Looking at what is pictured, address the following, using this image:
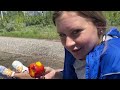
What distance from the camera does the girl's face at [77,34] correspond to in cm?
95

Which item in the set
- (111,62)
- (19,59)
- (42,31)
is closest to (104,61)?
(111,62)

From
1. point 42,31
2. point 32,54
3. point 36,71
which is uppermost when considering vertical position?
point 42,31

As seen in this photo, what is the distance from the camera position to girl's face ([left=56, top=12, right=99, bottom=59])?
948 mm

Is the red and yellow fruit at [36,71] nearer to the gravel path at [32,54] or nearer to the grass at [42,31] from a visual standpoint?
the grass at [42,31]

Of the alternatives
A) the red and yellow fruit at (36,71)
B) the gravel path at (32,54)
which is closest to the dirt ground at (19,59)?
the gravel path at (32,54)

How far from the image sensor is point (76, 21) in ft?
3.21

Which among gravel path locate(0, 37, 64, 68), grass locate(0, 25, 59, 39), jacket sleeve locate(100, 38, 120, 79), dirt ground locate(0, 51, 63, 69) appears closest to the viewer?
jacket sleeve locate(100, 38, 120, 79)

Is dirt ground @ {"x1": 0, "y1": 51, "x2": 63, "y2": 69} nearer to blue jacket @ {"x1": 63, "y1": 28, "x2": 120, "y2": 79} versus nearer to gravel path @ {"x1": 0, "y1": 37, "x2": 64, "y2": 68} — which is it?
gravel path @ {"x1": 0, "y1": 37, "x2": 64, "y2": 68}

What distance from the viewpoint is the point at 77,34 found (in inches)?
37.9

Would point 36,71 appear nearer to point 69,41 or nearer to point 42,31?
point 69,41

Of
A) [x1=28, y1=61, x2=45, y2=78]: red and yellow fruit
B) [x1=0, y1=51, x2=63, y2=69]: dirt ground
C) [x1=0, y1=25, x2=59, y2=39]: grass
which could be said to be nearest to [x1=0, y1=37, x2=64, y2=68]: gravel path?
[x1=0, y1=51, x2=63, y2=69]: dirt ground

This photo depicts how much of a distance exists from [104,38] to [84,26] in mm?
136
